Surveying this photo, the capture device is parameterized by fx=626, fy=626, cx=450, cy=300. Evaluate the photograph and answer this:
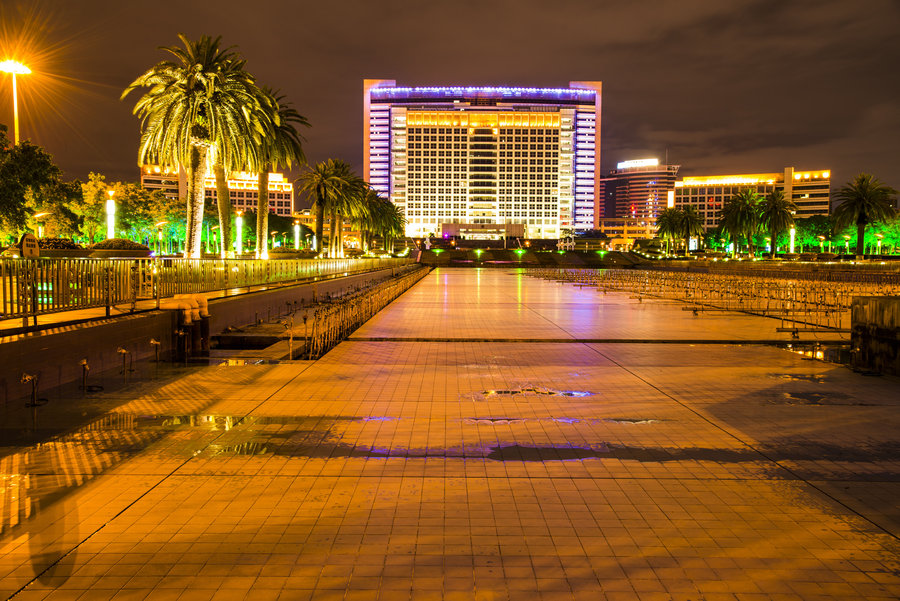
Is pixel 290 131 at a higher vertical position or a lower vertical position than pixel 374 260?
higher

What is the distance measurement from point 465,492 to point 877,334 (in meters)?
9.80

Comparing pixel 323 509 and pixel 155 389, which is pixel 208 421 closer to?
pixel 155 389

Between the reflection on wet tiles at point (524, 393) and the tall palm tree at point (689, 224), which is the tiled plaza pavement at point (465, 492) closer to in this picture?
the reflection on wet tiles at point (524, 393)

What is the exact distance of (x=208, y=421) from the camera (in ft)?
25.2

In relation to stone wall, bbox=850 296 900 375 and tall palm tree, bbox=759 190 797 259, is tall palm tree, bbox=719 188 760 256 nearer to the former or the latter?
tall palm tree, bbox=759 190 797 259

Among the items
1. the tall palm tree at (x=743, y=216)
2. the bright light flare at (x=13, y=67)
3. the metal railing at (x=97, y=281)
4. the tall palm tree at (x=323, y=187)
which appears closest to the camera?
the metal railing at (x=97, y=281)

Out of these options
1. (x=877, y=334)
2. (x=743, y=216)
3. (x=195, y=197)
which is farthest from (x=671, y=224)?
(x=877, y=334)

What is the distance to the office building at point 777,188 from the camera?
189875 millimetres

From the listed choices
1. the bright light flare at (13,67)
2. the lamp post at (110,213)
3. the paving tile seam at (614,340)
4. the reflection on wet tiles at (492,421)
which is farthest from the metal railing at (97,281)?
the lamp post at (110,213)

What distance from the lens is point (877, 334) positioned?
11430 millimetres

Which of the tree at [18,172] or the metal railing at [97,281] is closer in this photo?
the metal railing at [97,281]

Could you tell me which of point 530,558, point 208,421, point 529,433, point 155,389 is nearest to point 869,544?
point 530,558

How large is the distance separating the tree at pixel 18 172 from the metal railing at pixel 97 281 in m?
17.2

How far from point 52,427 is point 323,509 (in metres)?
4.23
